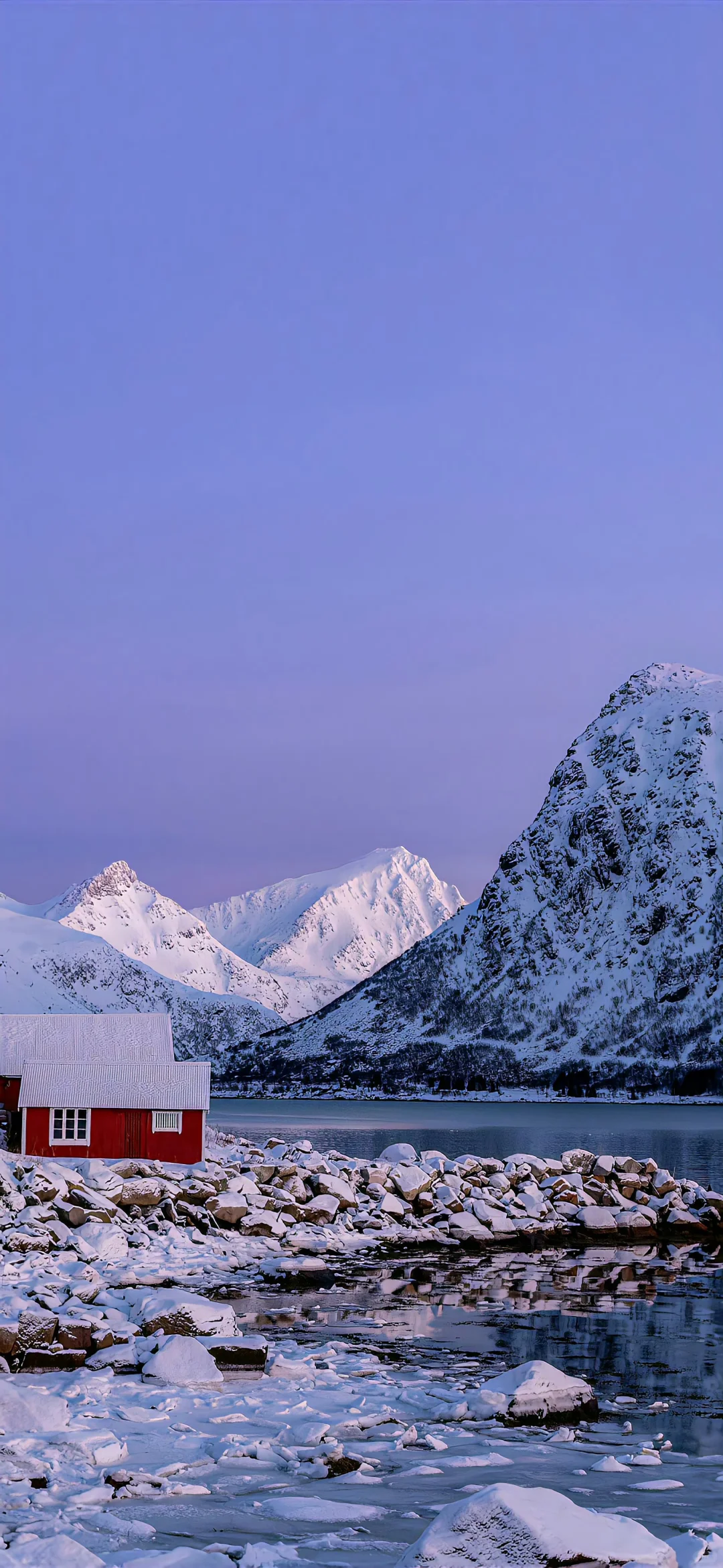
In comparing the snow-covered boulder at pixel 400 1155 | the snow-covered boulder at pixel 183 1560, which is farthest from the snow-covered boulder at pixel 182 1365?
the snow-covered boulder at pixel 400 1155

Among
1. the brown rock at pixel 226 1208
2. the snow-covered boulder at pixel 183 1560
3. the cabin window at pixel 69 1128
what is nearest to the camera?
the snow-covered boulder at pixel 183 1560

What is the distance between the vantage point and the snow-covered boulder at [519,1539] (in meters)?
10.6

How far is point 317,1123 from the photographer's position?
134875 mm

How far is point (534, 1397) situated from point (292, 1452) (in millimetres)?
4282

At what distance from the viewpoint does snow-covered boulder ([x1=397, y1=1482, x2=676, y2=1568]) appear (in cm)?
1061

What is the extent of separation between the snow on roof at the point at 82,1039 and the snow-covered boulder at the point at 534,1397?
3262 cm

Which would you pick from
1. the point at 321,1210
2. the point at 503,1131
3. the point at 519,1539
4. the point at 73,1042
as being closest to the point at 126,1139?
the point at 73,1042

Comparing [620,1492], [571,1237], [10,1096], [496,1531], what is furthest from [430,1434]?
[10,1096]

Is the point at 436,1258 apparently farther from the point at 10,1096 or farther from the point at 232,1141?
the point at 232,1141

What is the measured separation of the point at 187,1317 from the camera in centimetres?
2067

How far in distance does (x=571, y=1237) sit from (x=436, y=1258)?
25.4ft

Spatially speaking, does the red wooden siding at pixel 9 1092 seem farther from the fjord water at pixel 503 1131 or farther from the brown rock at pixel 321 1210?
the fjord water at pixel 503 1131

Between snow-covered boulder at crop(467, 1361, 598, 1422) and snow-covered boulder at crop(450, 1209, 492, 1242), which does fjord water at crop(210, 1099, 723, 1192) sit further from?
snow-covered boulder at crop(467, 1361, 598, 1422)

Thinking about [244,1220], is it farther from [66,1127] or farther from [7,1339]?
[7,1339]
